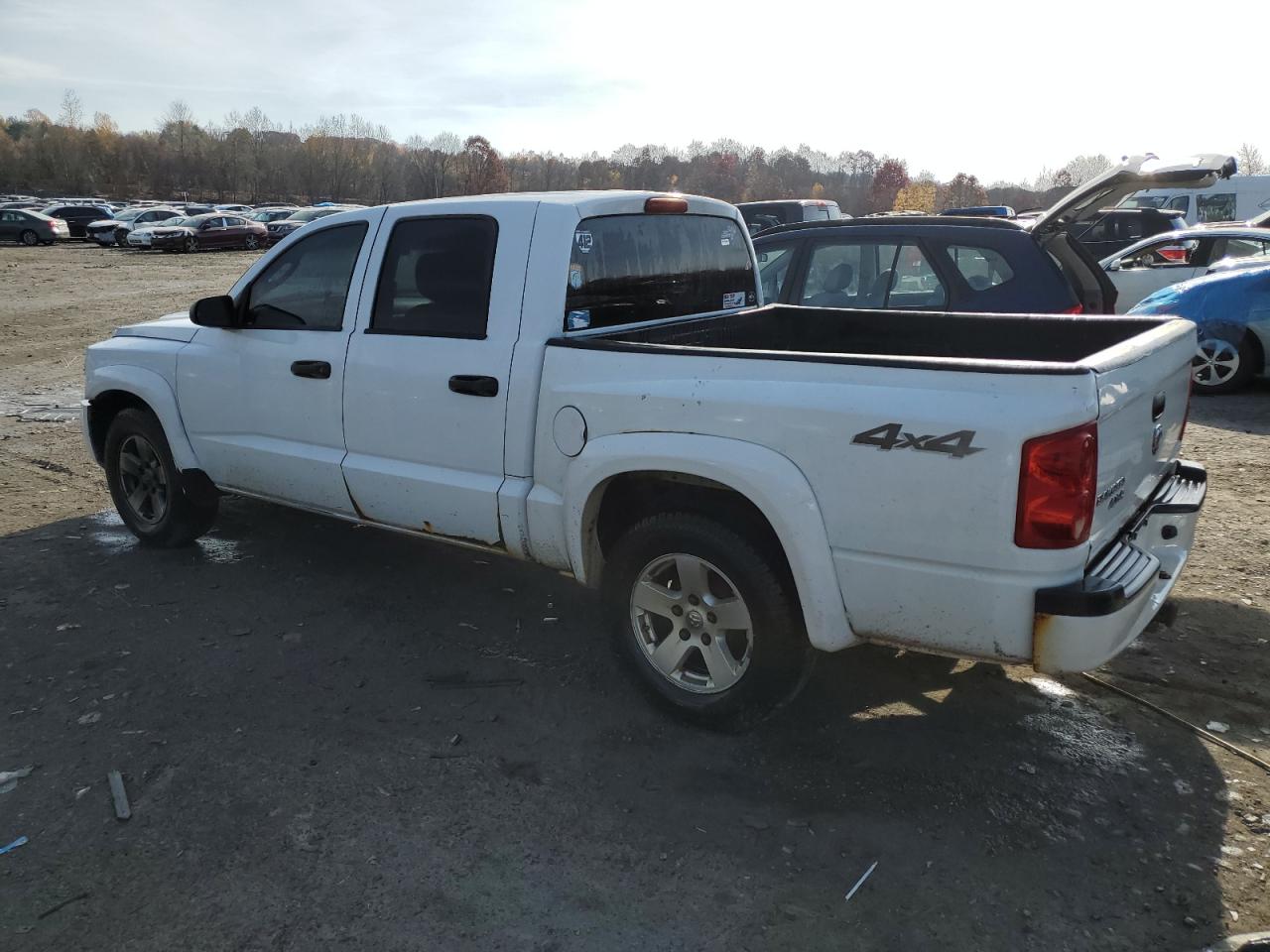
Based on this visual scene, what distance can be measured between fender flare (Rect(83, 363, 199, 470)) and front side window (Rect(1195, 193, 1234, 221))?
25996mm

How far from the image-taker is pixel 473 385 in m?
4.11

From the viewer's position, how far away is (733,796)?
11.0ft

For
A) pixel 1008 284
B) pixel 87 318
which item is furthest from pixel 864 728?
pixel 87 318

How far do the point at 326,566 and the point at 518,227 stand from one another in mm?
2441

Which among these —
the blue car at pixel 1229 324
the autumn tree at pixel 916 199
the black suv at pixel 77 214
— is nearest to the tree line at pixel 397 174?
the autumn tree at pixel 916 199

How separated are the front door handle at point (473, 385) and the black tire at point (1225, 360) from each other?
26.5 feet

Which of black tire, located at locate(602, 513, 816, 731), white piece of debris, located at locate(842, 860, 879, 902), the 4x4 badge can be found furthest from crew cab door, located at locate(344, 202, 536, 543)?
white piece of debris, located at locate(842, 860, 879, 902)

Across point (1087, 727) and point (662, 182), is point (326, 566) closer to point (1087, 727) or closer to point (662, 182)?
point (1087, 727)

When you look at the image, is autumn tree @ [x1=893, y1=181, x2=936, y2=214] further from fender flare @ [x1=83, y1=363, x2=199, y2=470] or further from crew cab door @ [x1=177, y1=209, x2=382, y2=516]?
crew cab door @ [x1=177, y1=209, x2=382, y2=516]

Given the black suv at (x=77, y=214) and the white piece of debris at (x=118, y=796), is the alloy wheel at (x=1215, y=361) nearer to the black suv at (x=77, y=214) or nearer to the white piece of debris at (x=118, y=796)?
the white piece of debris at (x=118, y=796)

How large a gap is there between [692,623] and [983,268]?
427cm

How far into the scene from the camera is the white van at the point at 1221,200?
24047 mm

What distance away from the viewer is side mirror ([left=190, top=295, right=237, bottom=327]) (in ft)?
16.4

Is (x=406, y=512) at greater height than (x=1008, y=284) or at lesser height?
lesser
